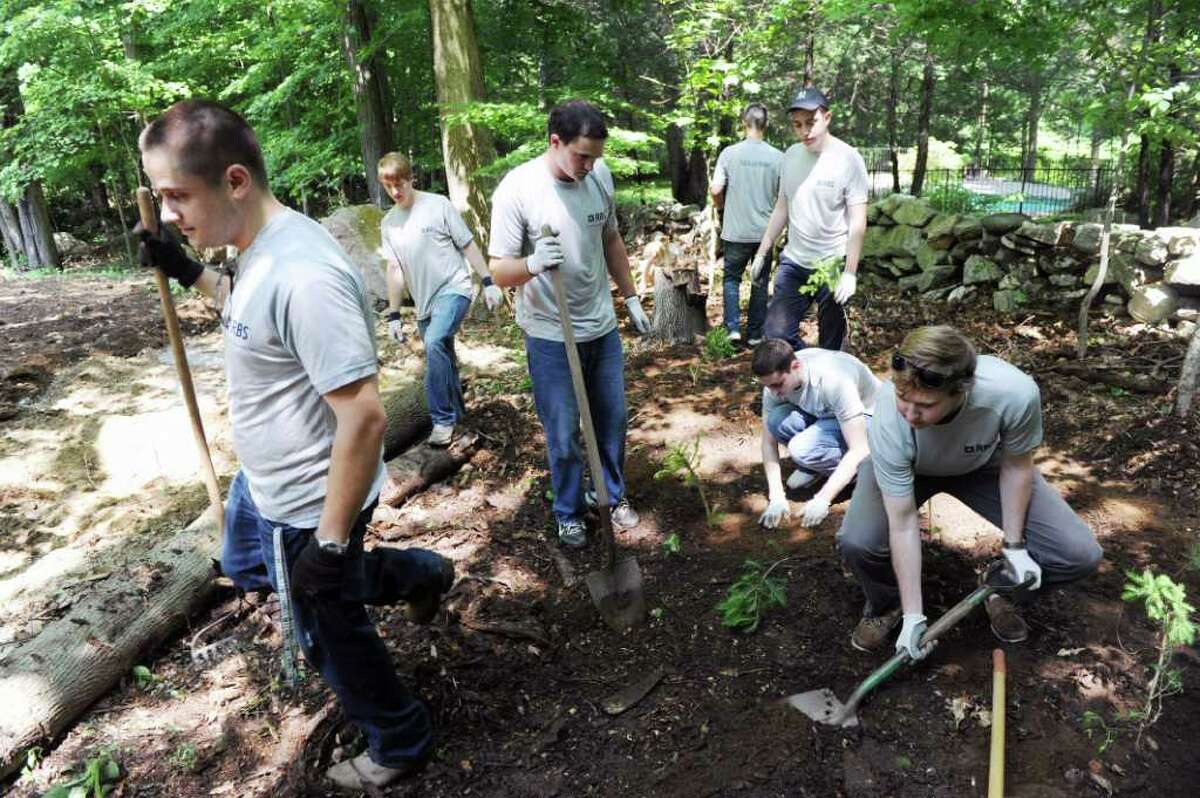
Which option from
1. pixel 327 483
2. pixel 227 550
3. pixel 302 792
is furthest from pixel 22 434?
pixel 327 483

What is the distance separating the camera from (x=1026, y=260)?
643 centimetres

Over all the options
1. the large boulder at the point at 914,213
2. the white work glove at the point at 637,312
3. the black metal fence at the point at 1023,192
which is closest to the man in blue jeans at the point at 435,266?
the white work glove at the point at 637,312

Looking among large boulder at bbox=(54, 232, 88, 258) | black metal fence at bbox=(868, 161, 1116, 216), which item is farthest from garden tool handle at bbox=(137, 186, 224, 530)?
large boulder at bbox=(54, 232, 88, 258)

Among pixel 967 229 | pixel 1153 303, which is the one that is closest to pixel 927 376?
pixel 1153 303

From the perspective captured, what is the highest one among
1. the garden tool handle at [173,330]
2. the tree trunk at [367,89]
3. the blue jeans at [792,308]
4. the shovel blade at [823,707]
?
the tree trunk at [367,89]

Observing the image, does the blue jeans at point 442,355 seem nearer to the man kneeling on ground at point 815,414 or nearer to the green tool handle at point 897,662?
the man kneeling on ground at point 815,414

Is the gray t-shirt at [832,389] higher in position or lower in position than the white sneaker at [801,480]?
higher

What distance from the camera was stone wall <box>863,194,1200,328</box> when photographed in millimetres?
5328

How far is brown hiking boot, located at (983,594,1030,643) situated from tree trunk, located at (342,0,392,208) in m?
7.94

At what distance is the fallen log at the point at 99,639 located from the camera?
2.44m

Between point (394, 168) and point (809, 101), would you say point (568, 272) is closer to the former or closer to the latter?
point (394, 168)

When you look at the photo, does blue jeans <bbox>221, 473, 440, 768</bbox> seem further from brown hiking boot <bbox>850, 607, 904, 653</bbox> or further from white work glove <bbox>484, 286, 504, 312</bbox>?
white work glove <bbox>484, 286, 504, 312</bbox>

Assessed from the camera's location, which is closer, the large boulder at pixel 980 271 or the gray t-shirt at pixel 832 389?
the gray t-shirt at pixel 832 389

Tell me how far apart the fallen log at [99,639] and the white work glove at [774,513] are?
98.0 inches
